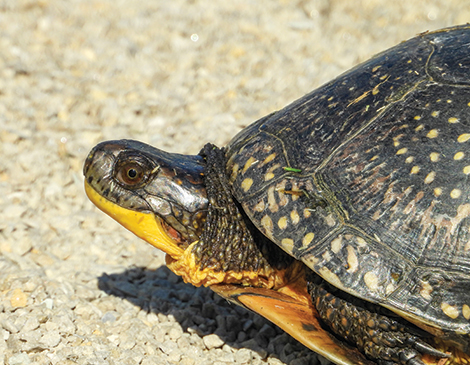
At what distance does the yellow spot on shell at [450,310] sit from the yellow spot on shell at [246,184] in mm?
1032

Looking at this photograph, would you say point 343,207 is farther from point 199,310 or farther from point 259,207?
point 199,310

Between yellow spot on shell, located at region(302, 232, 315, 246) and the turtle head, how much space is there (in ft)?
2.07

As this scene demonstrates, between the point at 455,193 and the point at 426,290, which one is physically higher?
the point at 455,193

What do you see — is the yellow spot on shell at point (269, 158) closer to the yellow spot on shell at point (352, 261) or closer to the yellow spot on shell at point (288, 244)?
the yellow spot on shell at point (288, 244)

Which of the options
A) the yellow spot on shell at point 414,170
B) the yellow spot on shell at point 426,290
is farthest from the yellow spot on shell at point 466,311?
the yellow spot on shell at point 414,170

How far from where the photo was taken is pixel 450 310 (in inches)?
84.4

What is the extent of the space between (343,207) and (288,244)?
30 centimetres

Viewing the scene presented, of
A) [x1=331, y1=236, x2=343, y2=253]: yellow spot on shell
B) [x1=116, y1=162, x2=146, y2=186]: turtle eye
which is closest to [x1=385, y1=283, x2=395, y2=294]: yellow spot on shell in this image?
[x1=331, y1=236, x2=343, y2=253]: yellow spot on shell

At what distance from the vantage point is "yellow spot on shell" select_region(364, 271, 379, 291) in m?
2.22

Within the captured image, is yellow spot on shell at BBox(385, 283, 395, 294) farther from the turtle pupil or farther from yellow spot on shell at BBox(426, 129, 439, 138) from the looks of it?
the turtle pupil

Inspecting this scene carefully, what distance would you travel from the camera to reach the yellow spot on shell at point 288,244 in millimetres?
2423

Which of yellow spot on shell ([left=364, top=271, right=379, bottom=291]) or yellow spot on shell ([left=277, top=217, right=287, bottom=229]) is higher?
yellow spot on shell ([left=277, top=217, right=287, bottom=229])

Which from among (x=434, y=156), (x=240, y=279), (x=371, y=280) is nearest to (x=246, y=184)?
(x=240, y=279)

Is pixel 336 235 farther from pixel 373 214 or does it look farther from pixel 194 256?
pixel 194 256
